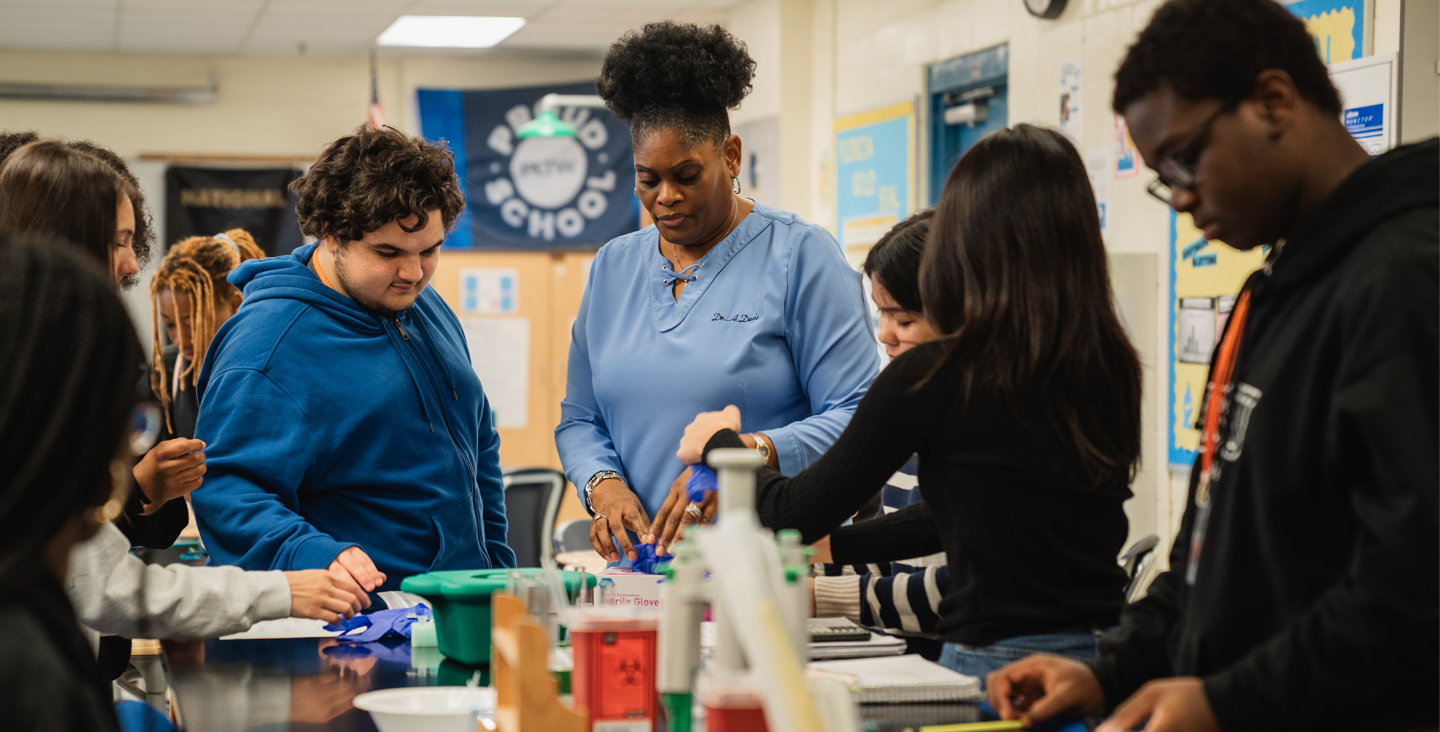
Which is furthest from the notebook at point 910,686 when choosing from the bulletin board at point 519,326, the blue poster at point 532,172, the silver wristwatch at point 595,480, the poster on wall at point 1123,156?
the blue poster at point 532,172

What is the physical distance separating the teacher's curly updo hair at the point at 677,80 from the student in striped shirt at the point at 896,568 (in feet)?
1.33

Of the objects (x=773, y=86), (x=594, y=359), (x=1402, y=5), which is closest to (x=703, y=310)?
(x=594, y=359)

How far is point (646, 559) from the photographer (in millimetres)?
1854

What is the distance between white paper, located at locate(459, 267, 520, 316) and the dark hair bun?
5.85 metres

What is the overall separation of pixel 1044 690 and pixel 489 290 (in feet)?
22.5

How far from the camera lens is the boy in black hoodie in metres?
0.99

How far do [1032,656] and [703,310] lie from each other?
90 cm

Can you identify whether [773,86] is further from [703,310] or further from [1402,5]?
[703,310]

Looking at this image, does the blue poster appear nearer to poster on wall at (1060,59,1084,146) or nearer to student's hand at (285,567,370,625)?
poster on wall at (1060,59,1084,146)

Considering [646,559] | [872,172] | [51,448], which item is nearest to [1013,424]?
[646,559]

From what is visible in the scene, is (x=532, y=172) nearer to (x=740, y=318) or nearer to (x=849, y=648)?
(x=740, y=318)

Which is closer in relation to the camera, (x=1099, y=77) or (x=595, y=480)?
(x=595, y=480)

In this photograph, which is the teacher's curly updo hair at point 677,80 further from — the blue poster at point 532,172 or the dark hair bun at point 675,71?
the blue poster at point 532,172

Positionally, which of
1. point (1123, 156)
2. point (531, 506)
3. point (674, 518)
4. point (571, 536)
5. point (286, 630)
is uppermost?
point (1123, 156)
